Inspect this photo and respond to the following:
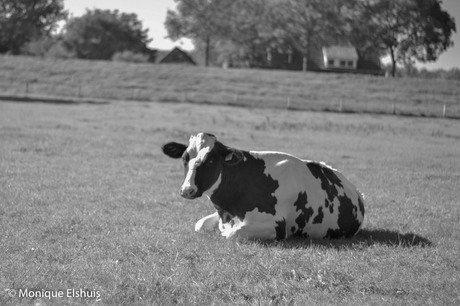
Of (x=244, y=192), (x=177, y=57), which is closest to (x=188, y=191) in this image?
(x=244, y=192)

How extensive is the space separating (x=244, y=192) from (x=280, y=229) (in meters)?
0.67

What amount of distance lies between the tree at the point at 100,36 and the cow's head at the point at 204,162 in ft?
301

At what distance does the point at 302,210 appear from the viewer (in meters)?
8.38

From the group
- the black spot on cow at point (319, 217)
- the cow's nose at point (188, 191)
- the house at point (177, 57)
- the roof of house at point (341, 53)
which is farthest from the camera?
the house at point (177, 57)

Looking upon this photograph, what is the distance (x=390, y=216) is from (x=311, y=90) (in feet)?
147

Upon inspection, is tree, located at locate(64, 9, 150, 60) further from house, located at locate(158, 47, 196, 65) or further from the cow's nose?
the cow's nose

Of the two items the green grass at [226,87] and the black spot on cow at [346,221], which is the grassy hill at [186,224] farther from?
the green grass at [226,87]

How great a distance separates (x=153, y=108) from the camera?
37438mm

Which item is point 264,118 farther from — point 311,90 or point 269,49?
point 269,49

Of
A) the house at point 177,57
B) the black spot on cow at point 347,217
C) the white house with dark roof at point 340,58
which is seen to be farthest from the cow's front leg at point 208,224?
the house at point 177,57

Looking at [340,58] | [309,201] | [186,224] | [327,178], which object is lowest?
[186,224]

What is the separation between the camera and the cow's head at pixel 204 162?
788 cm

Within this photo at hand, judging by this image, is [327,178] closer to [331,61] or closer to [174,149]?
[174,149]

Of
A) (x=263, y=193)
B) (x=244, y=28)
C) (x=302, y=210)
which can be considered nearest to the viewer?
(x=263, y=193)
